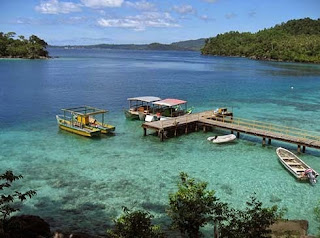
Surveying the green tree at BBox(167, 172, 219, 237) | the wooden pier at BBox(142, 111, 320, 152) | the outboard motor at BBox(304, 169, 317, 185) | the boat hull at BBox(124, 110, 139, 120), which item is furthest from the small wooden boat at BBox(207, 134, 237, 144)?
the green tree at BBox(167, 172, 219, 237)

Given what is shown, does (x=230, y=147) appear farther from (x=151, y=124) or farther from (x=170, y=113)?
(x=170, y=113)

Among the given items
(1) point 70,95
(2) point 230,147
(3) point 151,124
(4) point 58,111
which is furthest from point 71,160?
(1) point 70,95

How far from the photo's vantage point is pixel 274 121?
42.2 m

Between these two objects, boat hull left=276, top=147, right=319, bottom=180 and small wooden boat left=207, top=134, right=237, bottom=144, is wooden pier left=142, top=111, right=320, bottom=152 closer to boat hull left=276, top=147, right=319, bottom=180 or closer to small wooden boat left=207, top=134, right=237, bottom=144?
small wooden boat left=207, top=134, right=237, bottom=144

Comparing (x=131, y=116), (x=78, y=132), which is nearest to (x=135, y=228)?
(x=78, y=132)

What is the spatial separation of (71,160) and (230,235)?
19.5 meters

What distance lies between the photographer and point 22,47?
154m

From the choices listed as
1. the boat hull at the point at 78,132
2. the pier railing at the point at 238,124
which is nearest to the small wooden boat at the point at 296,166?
the pier railing at the point at 238,124

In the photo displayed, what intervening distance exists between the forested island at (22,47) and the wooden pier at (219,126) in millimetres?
133626

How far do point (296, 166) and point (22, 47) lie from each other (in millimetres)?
151880

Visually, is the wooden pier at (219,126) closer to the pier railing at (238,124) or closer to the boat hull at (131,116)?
the pier railing at (238,124)

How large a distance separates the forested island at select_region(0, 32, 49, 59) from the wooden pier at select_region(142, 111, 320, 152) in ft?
438

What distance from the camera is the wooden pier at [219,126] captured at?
30469 mm

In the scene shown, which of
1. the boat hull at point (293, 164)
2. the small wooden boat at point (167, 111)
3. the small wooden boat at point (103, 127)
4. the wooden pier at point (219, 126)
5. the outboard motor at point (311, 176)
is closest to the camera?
the outboard motor at point (311, 176)
